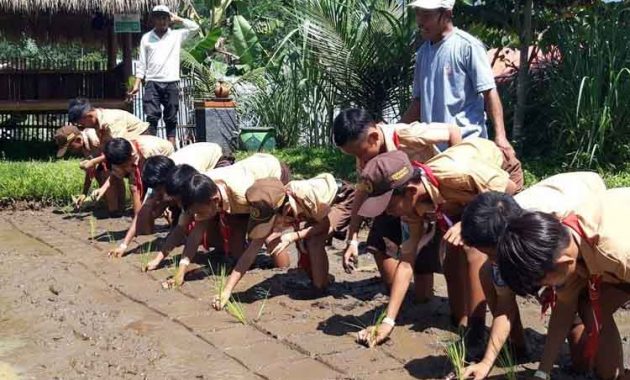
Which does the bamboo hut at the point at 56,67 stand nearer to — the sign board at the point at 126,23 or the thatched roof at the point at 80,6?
the thatched roof at the point at 80,6

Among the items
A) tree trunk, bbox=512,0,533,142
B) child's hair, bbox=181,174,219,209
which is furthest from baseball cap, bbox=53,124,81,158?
tree trunk, bbox=512,0,533,142

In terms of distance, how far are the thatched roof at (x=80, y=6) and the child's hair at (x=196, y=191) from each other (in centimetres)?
755

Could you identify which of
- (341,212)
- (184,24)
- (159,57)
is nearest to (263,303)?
(341,212)

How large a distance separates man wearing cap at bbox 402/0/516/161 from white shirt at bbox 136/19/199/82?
17.2ft

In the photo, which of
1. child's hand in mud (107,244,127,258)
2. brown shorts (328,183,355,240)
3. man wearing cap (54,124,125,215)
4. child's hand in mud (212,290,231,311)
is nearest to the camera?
child's hand in mud (212,290,231,311)

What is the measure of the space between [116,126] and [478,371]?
544 cm

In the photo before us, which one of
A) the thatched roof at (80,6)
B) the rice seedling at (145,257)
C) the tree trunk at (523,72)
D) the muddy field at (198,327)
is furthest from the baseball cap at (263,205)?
the thatched roof at (80,6)

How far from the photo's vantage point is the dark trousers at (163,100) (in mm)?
10195

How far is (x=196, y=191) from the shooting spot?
5.46m

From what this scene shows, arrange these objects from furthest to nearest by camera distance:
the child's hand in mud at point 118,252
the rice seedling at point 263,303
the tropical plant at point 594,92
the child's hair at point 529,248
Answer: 1. the tropical plant at point 594,92
2. the child's hand in mud at point 118,252
3. the rice seedling at point 263,303
4. the child's hair at point 529,248

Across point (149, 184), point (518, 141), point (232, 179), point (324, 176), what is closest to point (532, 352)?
point (324, 176)

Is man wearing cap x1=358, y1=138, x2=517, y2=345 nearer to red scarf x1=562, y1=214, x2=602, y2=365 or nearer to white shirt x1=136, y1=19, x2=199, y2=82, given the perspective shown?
red scarf x1=562, y1=214, x2=602, y2=365

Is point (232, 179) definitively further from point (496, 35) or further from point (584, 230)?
point (496, 35)

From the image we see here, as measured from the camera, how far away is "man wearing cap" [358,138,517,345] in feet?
14.3
